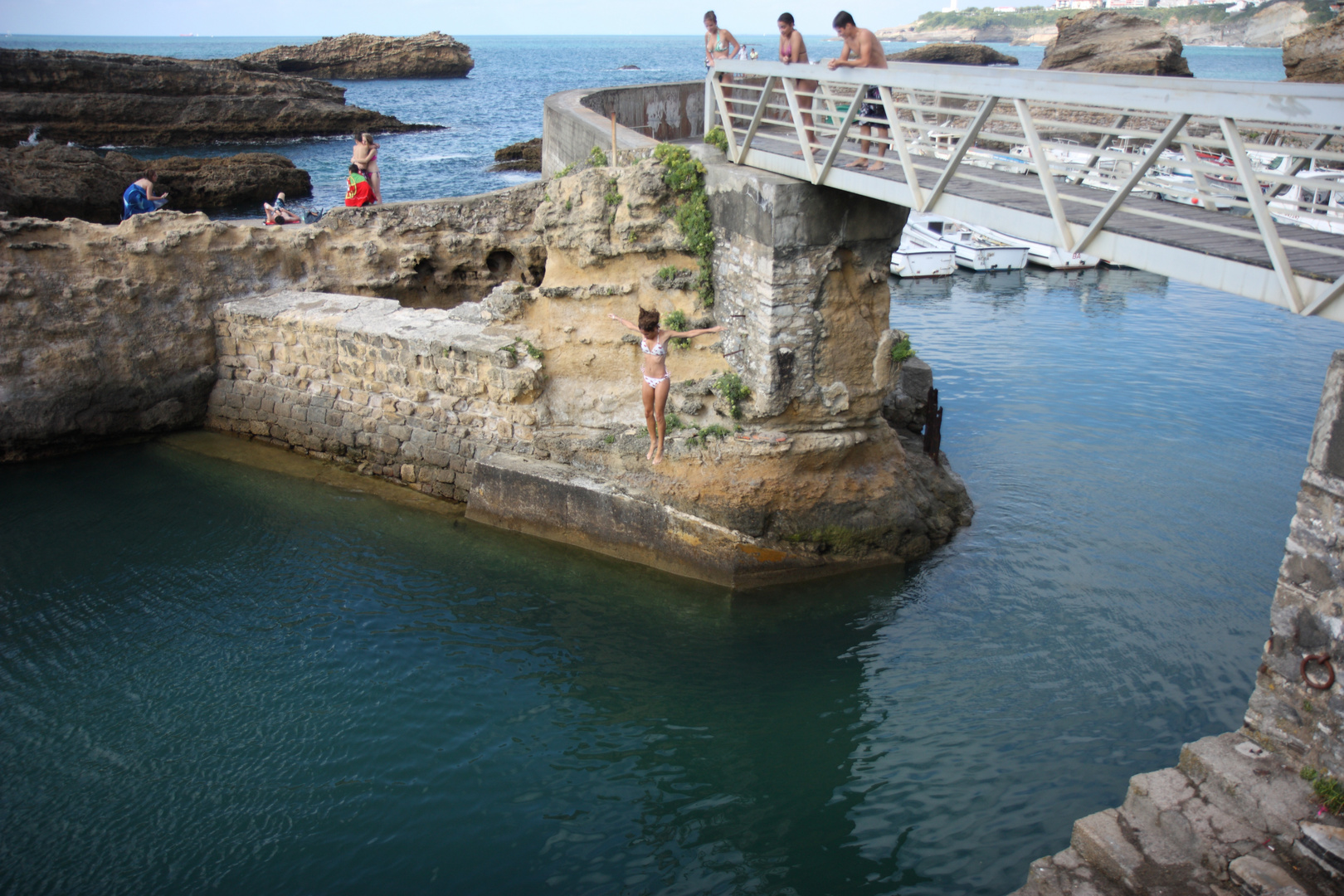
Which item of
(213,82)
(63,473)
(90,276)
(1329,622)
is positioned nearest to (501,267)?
(90,276)

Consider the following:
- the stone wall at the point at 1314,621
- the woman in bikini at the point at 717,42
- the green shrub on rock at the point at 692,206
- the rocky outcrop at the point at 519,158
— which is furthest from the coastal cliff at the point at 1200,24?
the stone wall at the point at 1314,621

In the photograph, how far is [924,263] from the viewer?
23.8 m

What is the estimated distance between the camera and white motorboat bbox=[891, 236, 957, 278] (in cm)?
2362

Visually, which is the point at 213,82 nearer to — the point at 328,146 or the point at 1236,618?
the point at 328,146

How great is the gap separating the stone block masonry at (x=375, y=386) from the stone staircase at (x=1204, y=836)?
26.1 feet

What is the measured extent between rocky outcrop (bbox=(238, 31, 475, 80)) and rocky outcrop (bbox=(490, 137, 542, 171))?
47744 millimetres

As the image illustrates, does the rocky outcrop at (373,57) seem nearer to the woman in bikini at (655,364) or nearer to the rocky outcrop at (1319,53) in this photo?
the rocky outcrop at (1319,53)

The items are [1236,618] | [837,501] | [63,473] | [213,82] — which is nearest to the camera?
[1236,618]

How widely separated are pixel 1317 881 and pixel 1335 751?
0.73 m

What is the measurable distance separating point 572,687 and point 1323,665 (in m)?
5.83

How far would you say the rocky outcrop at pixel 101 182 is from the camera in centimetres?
1742

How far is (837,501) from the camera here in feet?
Answer: 33.3

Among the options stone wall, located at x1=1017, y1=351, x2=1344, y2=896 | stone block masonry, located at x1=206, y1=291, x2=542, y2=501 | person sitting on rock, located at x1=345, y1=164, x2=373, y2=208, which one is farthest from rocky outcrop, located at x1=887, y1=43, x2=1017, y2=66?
stone wall, located at x1=1017, y1=351, x2=1344, y2=896

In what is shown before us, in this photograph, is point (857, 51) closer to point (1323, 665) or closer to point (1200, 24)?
point (1323, 665)
